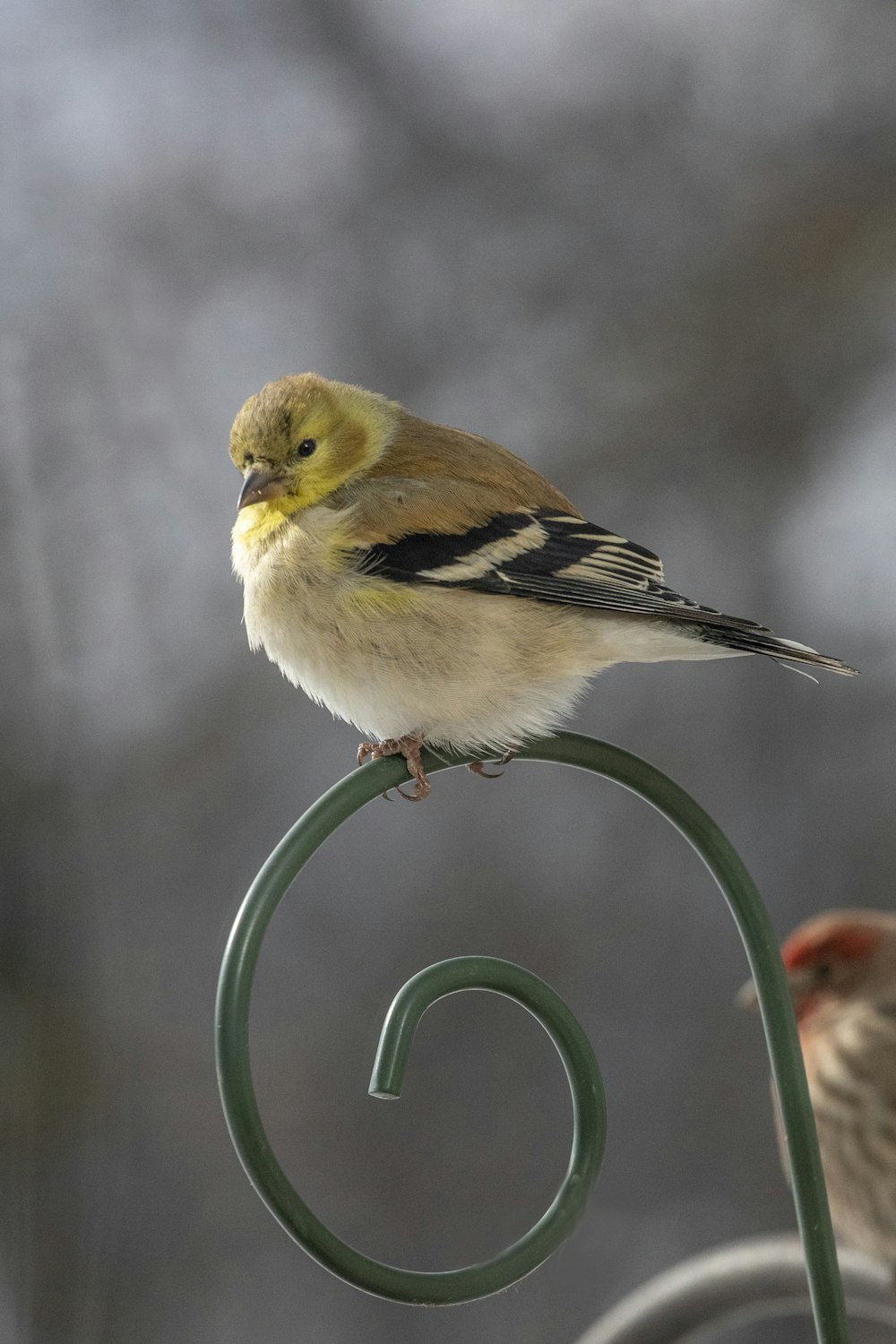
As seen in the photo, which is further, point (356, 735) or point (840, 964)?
point (356, 735)

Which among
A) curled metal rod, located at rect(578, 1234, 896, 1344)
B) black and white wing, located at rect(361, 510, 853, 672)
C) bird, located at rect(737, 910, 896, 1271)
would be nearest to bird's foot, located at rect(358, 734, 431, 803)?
black and white wing, located at rect(361, 510, 853, 672)

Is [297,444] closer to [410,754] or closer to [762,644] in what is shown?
[410,754]

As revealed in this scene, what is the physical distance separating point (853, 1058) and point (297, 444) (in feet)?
5.45

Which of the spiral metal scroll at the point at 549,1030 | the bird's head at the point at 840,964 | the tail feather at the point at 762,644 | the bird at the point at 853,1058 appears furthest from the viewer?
the bird's head at the point at 840,964

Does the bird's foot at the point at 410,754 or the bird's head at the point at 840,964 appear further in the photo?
the bird's head at the point at 840,964

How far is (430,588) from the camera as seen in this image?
77.2 inches

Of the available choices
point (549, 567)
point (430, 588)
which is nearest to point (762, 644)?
point (549, 567)

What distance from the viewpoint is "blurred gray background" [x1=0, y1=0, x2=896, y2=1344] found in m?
4.35

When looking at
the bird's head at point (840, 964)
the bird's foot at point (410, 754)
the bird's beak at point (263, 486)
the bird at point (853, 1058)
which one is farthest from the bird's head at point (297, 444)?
the bird's head at point (840, 964)

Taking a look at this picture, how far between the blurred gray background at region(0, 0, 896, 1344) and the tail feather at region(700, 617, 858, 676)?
2.61 metres

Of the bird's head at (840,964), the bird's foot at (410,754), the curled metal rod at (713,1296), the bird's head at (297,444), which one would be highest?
the bird's head at (297,444)

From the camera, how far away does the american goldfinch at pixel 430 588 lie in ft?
6.33

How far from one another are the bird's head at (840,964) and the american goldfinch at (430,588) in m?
1.09

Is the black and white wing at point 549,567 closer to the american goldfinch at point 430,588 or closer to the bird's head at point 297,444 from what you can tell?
the american goldfinch at point 430,588
